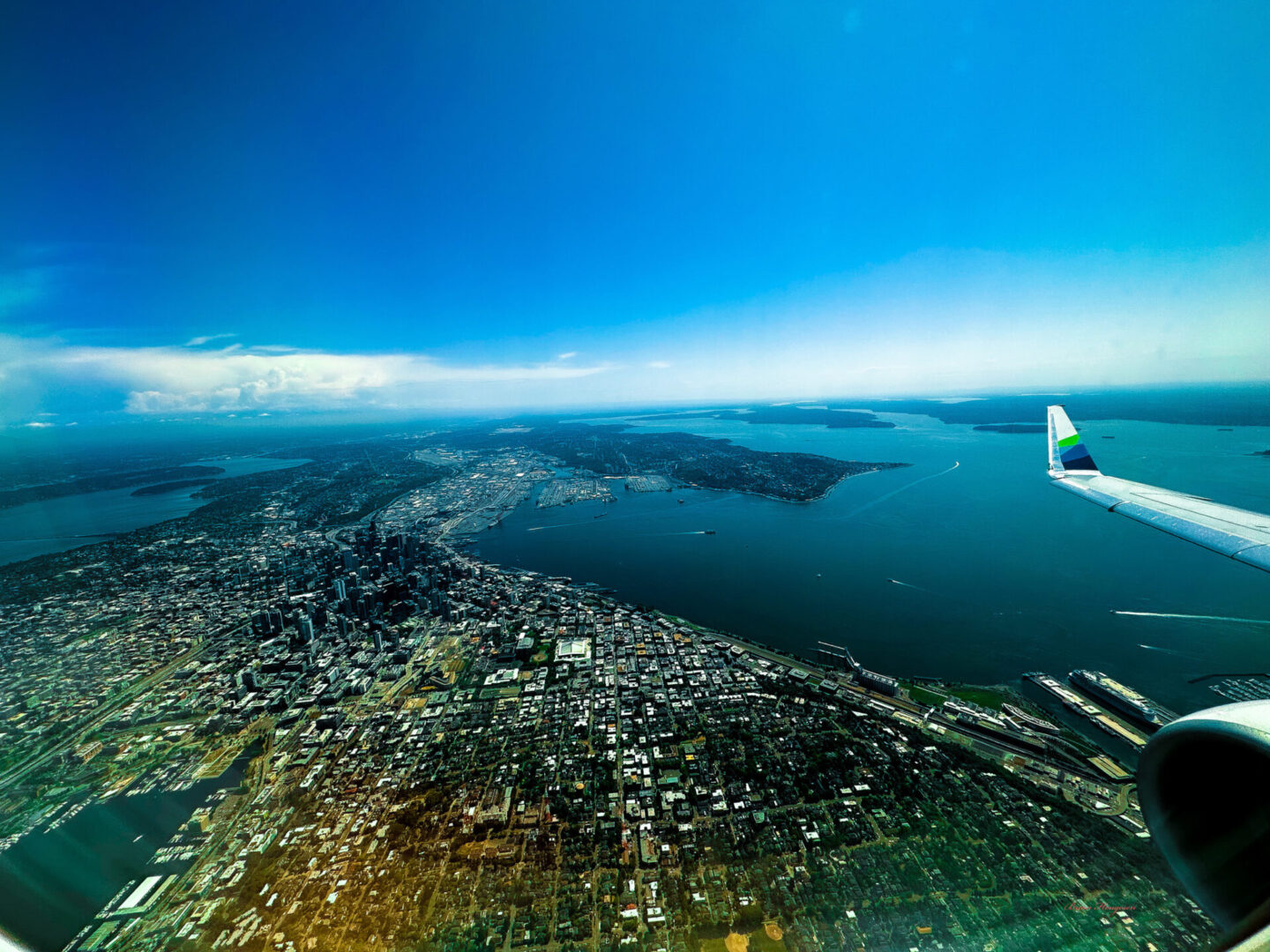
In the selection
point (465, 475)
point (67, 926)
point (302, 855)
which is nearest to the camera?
point (67, 926)

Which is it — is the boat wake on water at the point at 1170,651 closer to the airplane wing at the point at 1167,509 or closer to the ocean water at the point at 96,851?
the airplane wing at the point at 1167,509

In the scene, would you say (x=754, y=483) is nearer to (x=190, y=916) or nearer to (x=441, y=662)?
(x=441, y=662)

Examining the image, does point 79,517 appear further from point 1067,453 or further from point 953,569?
point 953,569

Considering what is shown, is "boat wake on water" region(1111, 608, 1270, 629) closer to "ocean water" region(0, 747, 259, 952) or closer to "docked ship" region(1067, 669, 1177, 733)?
"docked ship" region(1067, 669, 1177, 733)

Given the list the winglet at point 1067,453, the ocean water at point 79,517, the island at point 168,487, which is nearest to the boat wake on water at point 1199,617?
the winglet at point 1067,453

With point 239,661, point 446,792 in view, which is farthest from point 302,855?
point 239,661

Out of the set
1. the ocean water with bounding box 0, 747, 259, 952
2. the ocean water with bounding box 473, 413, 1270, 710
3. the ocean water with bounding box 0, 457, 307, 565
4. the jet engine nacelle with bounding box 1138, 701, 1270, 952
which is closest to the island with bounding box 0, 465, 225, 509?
the ocean water with bounding box 0, 457, 307, 565
